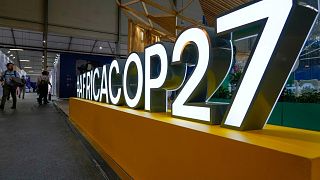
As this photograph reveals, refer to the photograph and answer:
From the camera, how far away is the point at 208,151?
126 cm

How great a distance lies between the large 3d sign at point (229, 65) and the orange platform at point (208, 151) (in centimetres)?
12

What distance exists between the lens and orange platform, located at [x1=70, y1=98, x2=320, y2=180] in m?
0.92

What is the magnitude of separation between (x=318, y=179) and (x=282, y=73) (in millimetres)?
554

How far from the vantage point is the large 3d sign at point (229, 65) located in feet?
3.85

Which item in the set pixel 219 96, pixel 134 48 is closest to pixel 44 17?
pixel 134 48

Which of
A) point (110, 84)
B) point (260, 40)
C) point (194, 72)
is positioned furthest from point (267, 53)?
point (110, 84)

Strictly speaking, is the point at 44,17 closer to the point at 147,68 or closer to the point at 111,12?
the point at 111,12

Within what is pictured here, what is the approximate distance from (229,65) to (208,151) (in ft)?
1.95

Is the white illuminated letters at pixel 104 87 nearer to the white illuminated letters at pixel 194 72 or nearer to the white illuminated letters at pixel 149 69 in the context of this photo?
the white illuminated letters at pixel 149 69

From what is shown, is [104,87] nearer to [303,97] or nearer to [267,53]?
[303,97]

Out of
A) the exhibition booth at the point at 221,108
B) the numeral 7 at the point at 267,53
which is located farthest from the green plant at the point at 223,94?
the numeral 7 at the point at 267,53

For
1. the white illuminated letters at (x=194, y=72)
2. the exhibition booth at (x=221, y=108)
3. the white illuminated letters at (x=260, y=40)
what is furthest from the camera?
the white illuminated letters at (x=194, y=72)

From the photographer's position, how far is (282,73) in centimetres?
124

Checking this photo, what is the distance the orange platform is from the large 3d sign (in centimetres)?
12
